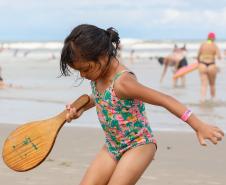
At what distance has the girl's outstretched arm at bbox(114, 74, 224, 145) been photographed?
3305 millimetres

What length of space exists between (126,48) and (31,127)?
180 feet

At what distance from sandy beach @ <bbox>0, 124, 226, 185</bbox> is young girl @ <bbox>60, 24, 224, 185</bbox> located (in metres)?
1.90

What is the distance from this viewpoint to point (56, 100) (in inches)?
534

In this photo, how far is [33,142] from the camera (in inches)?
153

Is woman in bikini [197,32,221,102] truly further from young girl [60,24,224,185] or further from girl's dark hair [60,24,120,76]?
girl's dark hair [60,24,120,76]

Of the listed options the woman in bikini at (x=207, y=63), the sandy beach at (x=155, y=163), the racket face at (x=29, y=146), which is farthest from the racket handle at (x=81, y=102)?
the woman in bikini at (x=207, y=63)

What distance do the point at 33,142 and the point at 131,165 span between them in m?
0.66

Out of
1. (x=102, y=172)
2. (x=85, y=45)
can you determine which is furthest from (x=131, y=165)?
(x=85, y=45)

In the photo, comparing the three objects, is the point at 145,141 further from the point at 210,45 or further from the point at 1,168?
the point at 210,45

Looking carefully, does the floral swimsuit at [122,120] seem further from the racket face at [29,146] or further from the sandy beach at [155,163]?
the sandy beach at [155,163]

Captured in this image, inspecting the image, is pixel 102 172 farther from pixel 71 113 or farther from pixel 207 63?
pixel 207 63

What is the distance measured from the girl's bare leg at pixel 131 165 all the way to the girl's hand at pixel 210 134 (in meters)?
0.50

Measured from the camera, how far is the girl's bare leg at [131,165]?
368cm

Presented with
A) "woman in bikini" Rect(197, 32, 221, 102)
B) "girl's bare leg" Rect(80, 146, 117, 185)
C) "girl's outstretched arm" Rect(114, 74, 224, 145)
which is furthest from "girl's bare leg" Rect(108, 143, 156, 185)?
"woman in bikini" Rect(197, 32, 221, 102)
